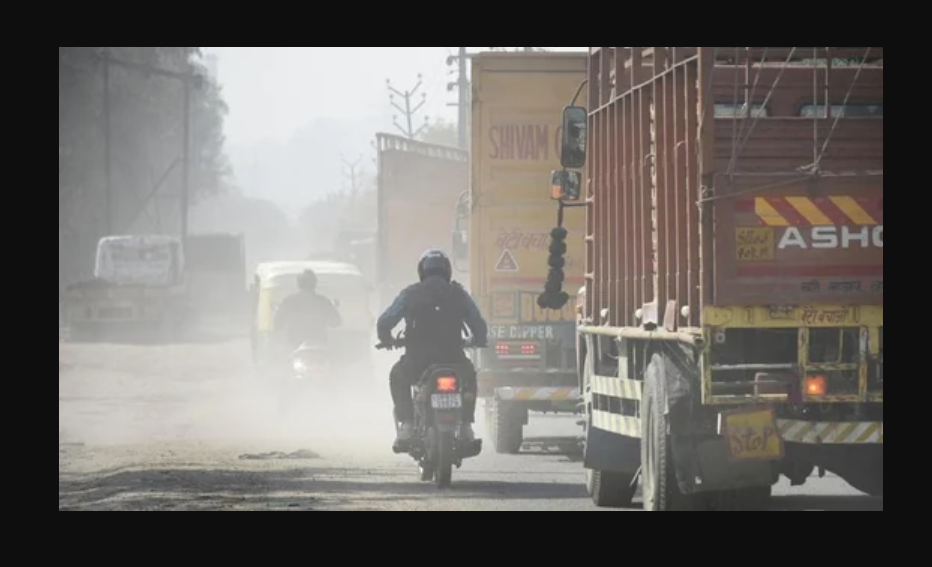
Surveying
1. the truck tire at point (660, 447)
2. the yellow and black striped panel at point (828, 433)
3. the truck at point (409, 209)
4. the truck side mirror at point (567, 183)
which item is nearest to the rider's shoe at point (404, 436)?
the truck side mirror at point (567, 183)

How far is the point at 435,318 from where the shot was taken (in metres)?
15.5

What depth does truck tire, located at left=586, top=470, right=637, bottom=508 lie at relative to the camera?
1420cm

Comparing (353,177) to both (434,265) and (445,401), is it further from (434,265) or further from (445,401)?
(445,401)

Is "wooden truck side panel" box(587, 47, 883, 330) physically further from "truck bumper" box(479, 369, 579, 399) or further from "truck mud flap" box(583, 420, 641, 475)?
"truck bumper" box(479, 369, 579, 399)

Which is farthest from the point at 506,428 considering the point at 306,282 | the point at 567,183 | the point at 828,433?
the point at 828,433

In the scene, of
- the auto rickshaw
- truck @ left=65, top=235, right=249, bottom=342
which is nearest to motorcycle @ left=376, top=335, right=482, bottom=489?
the auto rickshaw

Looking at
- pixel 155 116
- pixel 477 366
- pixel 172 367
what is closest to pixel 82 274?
pixel 155 116

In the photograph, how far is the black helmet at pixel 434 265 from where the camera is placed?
1574cm

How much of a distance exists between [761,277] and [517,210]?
9.43m

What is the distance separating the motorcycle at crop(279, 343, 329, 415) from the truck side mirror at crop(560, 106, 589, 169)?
932 centimetres

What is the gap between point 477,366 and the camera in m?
20.3
